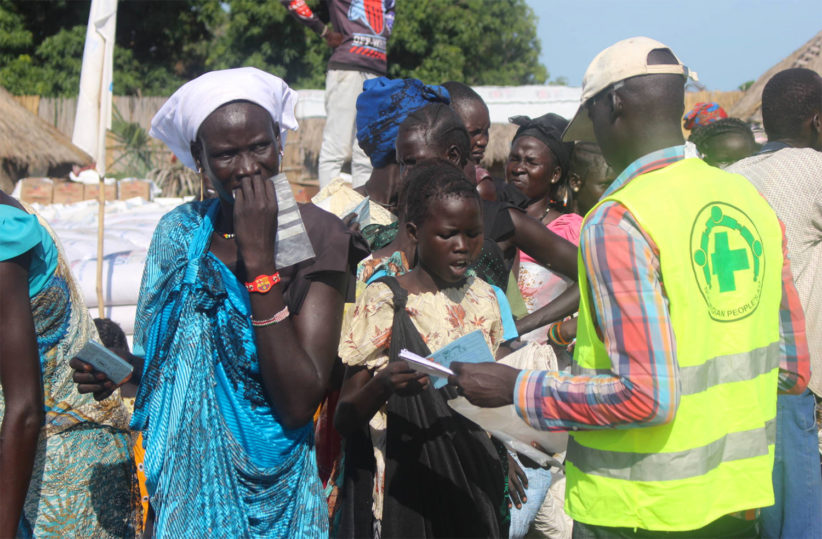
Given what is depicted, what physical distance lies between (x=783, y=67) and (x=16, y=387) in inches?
406

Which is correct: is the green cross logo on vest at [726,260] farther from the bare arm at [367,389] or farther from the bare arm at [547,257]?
the bare arm at [547,257]

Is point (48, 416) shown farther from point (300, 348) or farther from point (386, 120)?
point (386, 120)

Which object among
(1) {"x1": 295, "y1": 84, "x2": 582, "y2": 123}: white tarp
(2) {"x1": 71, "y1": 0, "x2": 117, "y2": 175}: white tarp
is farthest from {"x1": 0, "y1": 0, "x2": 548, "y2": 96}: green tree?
(2) {"x1": 71, "y1": 0, "x2": 117, "y2": 175}: white tarp

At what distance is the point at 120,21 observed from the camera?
2567 cm

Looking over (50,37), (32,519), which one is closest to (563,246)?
(32,519)

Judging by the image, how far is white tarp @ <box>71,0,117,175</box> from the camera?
20.0 ft

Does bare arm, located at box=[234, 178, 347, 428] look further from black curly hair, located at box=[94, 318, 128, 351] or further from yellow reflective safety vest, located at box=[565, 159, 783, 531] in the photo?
black curly hair, located at box=[94, 318, 128, 351]

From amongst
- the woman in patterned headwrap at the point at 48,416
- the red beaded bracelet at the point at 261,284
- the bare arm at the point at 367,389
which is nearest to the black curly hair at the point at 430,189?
the bare arm at the point at 367,389

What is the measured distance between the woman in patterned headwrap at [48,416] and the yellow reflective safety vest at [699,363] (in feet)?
4.98

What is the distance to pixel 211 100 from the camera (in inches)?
87.1

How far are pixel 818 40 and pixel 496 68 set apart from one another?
19.3 meters

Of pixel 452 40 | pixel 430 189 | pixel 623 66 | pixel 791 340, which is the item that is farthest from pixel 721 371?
pixel 452 40

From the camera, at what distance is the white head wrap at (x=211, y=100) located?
2219mm

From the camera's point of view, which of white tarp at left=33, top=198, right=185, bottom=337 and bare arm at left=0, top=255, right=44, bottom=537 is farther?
white tarp at left=33, top=198, right=185, bottom=337
